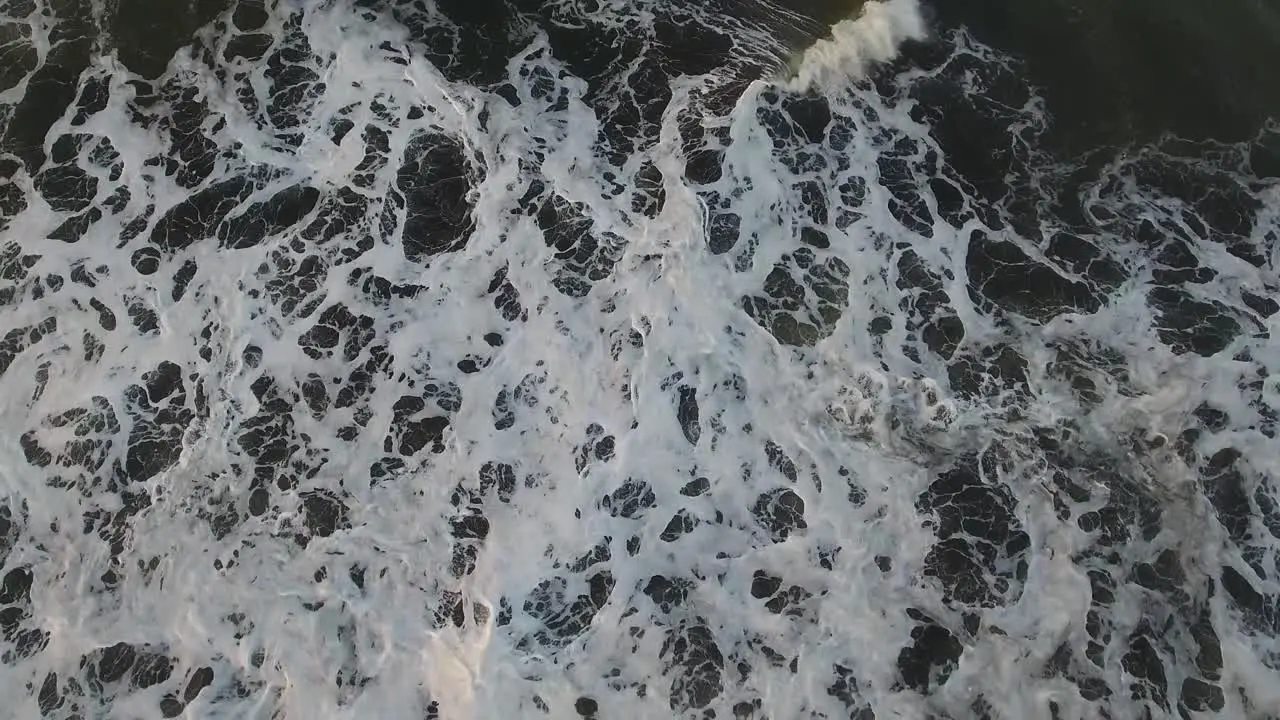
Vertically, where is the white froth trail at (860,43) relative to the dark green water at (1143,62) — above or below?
below

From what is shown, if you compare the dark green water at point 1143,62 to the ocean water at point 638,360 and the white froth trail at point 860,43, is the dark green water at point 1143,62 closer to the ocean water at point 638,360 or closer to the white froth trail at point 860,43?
the ocean water at point 638,360

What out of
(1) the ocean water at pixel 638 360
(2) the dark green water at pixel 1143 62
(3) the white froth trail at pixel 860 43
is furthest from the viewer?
(3) the white froth trail at pixel 860 43

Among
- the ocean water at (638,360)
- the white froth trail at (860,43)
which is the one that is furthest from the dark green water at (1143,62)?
the white froth trail at (860,43)

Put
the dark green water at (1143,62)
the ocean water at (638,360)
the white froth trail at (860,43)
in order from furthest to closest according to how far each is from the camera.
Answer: the white froth trail at (860,43) → the dark green water at (1143,62) → the ocean water at (638,360)

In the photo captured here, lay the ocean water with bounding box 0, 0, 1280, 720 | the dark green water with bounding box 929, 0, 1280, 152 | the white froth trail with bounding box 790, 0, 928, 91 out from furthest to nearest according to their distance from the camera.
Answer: the white froth trail with bounding box 790, 0, 928, 91 → the dark green water with bounding box 929, 0, 1280, 152 → the ocean water with bounding box 0, 0, 1280, 720

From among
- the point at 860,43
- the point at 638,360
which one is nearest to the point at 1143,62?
the point at 860,43

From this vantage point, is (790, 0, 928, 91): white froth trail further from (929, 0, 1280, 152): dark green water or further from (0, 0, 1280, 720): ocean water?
(929, 0, 1280, 152): dark green water

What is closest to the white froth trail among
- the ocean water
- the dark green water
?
the ocean water

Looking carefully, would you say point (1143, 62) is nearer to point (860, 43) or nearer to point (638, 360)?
point (860, 43)
